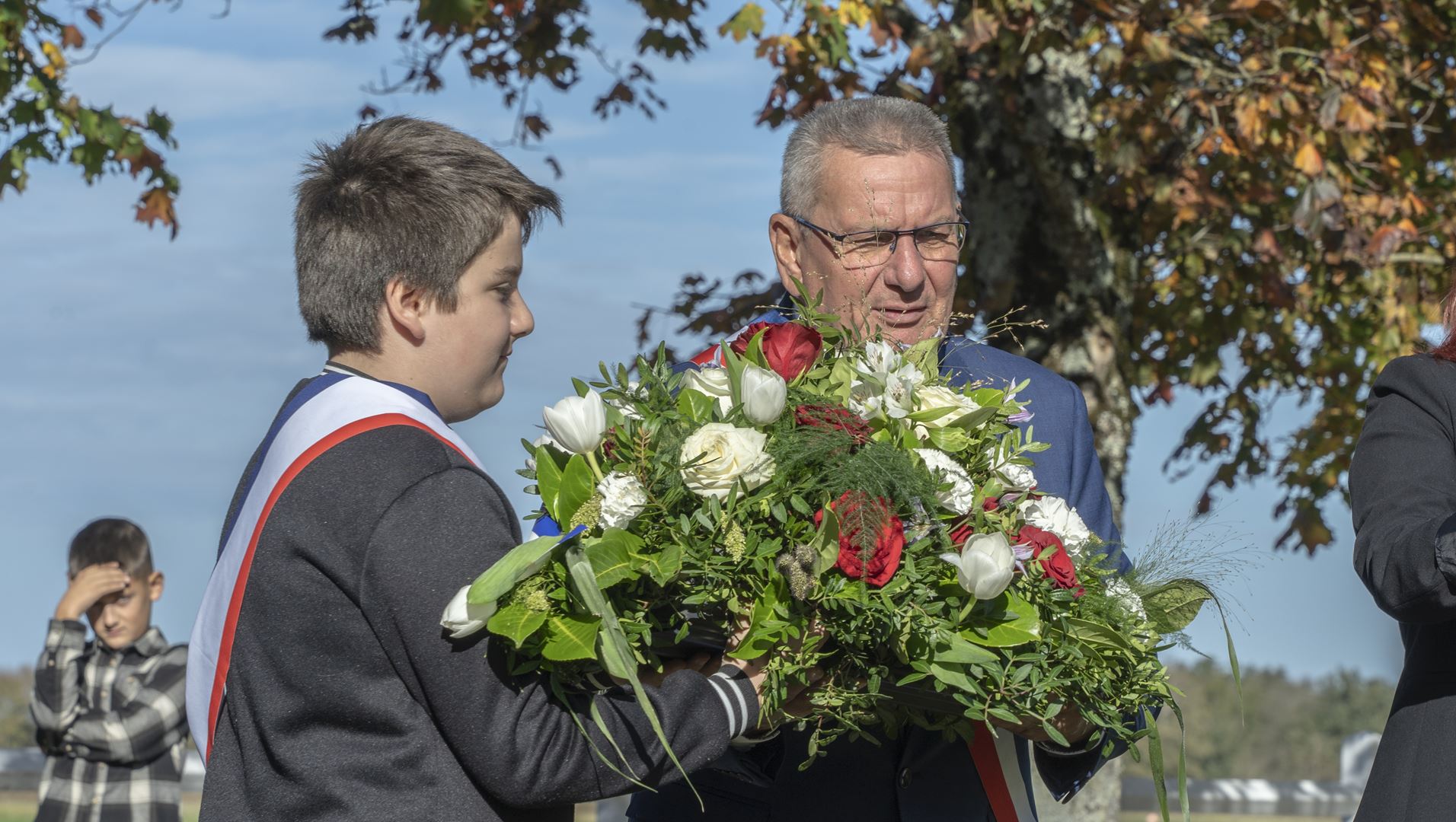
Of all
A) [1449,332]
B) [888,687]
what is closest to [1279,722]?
[1449,332]

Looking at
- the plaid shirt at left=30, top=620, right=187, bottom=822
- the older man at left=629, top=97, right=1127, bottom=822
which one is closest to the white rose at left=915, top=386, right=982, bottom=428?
the older man at left=629, top=97, right=1127, bottom=822

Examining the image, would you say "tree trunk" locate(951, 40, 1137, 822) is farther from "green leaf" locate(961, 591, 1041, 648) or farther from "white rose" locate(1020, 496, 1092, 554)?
"green leaf" locate(961, 591, 1041, 648)

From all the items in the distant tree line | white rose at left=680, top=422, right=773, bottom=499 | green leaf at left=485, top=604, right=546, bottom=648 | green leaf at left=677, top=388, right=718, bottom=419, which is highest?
green leaf at left=677, top=388, right=718, bottom=419

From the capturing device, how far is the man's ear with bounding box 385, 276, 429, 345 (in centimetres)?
229

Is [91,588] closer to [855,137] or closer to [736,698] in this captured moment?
[855,137]

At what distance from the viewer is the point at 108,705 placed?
563 cm

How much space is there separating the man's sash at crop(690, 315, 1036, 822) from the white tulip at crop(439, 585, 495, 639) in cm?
80

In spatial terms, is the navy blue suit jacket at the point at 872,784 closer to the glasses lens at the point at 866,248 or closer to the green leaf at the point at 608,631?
the glasses lens at the point at 866,248

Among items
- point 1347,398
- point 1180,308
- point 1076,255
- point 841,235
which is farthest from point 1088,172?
point 841,235

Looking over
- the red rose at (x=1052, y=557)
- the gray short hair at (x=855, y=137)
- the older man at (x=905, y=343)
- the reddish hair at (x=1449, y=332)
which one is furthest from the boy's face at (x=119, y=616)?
the reddish hair at (x=1449, y=332)

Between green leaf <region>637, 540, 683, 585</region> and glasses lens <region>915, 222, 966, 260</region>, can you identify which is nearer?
green leaf <region>637, 540, 683, 585</region>

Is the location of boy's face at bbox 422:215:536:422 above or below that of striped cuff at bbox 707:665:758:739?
above

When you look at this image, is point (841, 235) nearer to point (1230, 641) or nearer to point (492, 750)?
point (1230, 641)

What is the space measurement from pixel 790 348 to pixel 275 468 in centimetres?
78
